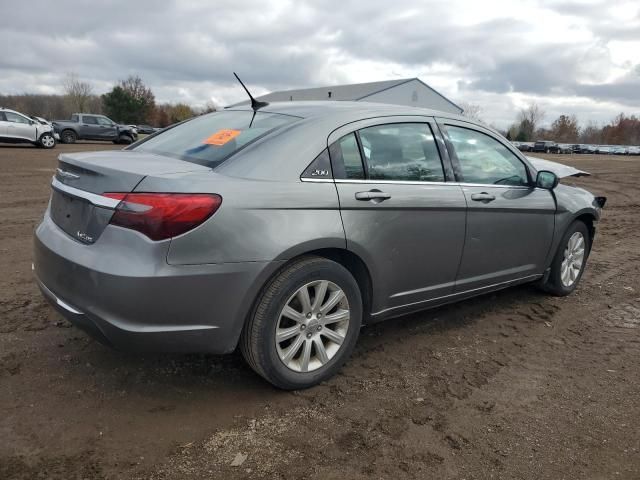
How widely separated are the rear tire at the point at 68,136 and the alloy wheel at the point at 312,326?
29.0 metres

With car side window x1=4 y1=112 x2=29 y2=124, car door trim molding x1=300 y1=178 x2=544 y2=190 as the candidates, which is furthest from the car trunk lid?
car side window x1=4 y1=112 x2=29 y2=124

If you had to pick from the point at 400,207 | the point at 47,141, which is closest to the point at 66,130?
the point at 47,141

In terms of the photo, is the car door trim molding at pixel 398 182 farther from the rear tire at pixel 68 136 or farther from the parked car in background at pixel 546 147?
the parked car in background at pixel 546 147

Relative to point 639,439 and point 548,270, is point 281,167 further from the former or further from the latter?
point 548,270

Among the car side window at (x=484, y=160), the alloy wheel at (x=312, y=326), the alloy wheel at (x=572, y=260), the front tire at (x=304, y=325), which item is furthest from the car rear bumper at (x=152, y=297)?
the alloy wheel at (x=572, y=260)

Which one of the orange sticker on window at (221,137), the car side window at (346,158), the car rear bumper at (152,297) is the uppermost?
the orange sticker on window at (221,137)

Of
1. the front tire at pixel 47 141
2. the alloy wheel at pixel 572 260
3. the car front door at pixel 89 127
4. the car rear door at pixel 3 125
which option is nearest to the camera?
the alloy wheel at pixel 572 260

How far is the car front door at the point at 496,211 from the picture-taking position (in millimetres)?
3734

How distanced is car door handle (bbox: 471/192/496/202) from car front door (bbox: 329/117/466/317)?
5.4 inches

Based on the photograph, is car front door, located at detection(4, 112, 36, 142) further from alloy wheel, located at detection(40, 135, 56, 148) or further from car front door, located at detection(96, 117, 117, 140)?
car front door, located at detection(96, 117, 117, 140)

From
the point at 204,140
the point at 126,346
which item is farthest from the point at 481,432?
the point at 204,140

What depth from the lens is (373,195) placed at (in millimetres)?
3084

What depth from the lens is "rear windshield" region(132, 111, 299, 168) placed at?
297 cm

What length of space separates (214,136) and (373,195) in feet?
3.47
